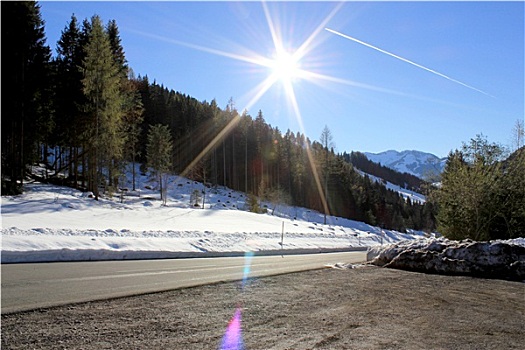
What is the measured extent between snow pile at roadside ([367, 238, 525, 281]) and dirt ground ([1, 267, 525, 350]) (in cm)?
200

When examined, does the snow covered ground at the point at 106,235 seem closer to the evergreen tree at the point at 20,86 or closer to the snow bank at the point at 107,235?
the snow bank at the point at 107,235

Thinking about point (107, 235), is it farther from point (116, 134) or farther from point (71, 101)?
point (71, 101)

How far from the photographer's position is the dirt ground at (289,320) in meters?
3.80

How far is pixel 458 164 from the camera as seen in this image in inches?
965

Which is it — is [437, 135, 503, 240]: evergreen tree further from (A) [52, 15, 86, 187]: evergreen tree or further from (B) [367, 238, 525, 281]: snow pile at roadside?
(A) [52, 15, 86, 187]: evergreen tree

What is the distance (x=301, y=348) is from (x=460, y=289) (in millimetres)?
4932

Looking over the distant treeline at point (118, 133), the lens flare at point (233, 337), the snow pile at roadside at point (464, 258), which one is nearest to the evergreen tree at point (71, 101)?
the distant treeline at point (118, 133)

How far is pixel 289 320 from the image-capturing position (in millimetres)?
4641

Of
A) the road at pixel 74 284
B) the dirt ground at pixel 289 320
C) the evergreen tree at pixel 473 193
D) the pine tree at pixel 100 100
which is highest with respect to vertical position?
the pine tree at pixel 100 100

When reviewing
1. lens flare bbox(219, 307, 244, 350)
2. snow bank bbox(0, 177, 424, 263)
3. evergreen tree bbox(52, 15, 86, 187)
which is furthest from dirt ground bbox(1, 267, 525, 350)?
evergreen tree bbox(52, 15, 86, 187)

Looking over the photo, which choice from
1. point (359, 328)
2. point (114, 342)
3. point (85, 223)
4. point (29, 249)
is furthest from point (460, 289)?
point (85, 223)

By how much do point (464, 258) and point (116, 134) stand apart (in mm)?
27055

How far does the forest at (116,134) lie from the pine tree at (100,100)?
8 cm

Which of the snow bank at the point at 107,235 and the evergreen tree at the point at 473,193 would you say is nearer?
the snow bank at the point at 107,235
